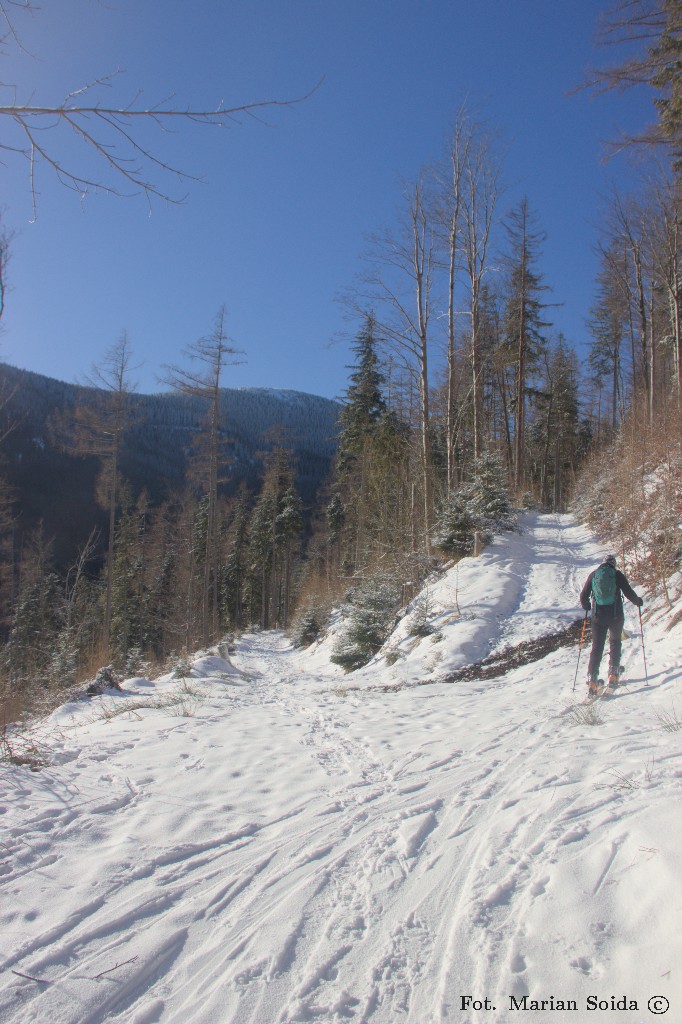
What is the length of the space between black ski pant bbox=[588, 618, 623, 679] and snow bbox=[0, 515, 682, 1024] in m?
0.38

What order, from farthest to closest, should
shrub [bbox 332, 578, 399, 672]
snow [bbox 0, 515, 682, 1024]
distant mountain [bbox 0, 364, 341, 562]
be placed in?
distant mountain [bbox 0, 364, 341, 562] < shrub [bbox 332, 578, 399, 672] < snow [bbox 0, 515, 682, 1024]

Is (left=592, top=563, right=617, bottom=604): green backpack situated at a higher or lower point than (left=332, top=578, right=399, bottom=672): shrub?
higher

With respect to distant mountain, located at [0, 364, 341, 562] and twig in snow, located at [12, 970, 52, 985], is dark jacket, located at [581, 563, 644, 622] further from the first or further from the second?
distant mountain, located at [0, 364, 341, 562]

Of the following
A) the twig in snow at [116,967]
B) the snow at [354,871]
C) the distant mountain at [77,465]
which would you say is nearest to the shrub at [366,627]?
the snow at [354,871]

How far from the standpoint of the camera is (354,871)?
3115 millimetres

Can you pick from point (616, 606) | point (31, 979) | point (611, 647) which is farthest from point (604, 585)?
point (31, 979)

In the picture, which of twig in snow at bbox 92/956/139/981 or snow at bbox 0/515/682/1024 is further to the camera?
twig in snow at bbox 92/956/139/981

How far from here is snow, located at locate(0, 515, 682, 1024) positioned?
7.02 feet

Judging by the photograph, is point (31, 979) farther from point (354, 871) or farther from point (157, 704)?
point (157, 704)

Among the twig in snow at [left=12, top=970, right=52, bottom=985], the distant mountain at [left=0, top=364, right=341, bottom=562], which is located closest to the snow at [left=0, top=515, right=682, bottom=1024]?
the twig in snow at [left=12, top=970, right=52, bottom=985]

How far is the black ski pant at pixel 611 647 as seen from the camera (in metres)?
6.68

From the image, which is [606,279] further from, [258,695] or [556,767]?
[556,767]

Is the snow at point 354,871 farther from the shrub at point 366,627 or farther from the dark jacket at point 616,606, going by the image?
the shrub at point 366,627

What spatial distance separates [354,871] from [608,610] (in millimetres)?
5334
